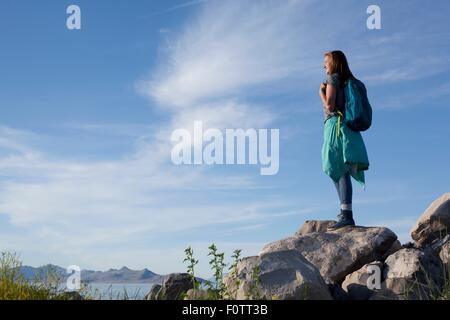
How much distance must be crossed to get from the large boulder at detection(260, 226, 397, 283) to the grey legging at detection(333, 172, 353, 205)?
2.05 ft

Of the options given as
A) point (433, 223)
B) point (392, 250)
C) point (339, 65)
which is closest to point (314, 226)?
point (392, 250)

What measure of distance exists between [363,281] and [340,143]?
2509 millimetres

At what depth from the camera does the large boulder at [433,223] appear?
457 inches

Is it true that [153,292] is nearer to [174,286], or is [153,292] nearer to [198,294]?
[174,286]

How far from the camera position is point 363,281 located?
9.35 metres

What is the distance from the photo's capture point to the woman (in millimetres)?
10430

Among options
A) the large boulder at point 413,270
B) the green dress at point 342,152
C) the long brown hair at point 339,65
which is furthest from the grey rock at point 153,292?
the long brown hair at point 339,65

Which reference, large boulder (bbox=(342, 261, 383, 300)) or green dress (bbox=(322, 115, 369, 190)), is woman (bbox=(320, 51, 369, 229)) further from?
large boulder (bbox=(342, 261, 383, 300))

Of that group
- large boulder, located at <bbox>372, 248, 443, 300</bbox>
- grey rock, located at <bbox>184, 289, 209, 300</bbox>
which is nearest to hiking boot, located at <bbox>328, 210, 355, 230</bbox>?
large boulder, located at <bbox>372, 248, 443, 300</bbox>

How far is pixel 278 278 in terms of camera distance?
6988mm

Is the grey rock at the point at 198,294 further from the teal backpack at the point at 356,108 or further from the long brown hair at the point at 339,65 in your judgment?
the long brown hair at the point at 339,65

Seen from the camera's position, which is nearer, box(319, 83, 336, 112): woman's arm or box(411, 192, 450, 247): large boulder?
box(319, 83, 336, 112): woman's arm

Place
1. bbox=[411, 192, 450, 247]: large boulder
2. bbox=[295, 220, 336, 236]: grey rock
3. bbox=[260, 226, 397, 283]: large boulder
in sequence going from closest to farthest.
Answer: bbox=[260, 226, 397, 283]: large boulder, bbox=[411, 192, 450, 247]: large boulder, bbox=[295, 220, 336, 236]: grey rock
